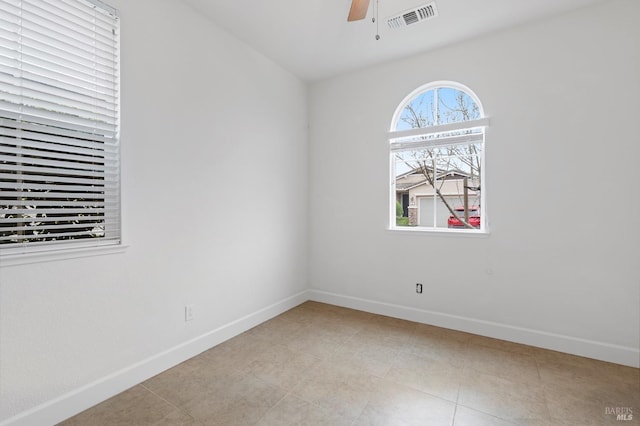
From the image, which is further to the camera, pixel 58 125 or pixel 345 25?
pixel 345 25

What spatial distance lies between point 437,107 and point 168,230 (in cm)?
294

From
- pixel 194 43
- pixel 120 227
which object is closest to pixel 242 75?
pixel 194 43

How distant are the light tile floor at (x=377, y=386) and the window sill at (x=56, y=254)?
3.16ft

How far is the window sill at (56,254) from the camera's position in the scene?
5.23 ft

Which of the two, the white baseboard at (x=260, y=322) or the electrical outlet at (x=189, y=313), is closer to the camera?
the white baseboard at (x=260, y=322)

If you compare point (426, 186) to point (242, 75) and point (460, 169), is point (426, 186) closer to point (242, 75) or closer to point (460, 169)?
point (460, 169)

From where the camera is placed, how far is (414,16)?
2516 mm

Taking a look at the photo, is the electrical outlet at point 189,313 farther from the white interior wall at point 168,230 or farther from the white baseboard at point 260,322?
the white baseboard at point 260,322

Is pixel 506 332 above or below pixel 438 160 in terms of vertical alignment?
below

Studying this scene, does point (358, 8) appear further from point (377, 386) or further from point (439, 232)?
point (377, 386)

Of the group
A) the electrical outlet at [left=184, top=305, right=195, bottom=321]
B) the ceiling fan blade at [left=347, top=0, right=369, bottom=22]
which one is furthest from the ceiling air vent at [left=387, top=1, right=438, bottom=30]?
the electrical outlet at [left=184, top=305, right=195, bottom=321]

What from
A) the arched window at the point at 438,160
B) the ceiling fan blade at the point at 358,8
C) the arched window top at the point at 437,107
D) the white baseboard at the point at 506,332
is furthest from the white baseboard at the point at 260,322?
the ceiling fan blade at the point at 358,8

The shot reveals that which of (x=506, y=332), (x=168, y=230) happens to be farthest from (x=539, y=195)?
(x=168, y=230)

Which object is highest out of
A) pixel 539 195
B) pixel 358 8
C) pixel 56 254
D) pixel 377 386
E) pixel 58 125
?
pixel 358 8
